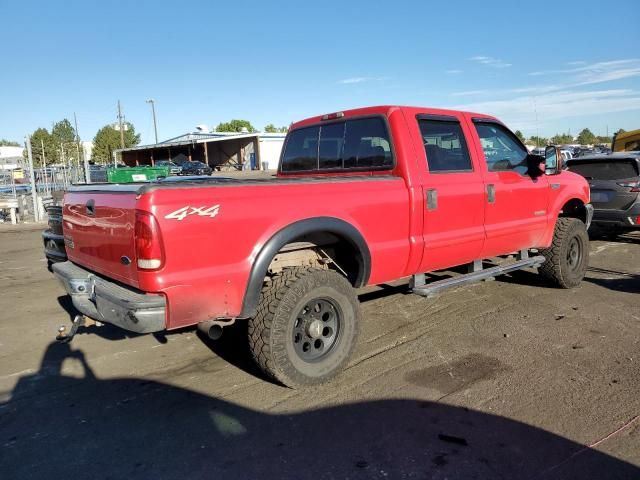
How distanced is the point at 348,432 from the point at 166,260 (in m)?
1.51

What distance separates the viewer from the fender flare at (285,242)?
3388 millimetres

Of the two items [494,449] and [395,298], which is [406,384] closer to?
[494,449]

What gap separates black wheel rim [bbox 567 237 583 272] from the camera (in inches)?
251

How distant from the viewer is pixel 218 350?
180 inches

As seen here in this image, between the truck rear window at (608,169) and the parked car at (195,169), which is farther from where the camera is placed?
the parked car at (195,169)

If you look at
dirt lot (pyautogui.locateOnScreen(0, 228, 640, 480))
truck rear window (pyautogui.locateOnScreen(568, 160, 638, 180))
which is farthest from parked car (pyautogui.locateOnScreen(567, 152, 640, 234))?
dirt lot (pyautogui.locateOnScreen(0, 228, 640, 480))

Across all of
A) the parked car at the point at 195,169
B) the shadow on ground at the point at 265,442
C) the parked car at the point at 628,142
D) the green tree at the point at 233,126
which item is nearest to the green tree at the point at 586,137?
the green tree at the point at 233,126

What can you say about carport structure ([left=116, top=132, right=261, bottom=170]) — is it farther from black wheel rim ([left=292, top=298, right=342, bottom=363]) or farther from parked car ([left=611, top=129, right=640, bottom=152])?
black wheel rim ([left=292, top=298, right=342, bottom=363])

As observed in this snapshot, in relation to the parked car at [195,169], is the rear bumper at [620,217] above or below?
below

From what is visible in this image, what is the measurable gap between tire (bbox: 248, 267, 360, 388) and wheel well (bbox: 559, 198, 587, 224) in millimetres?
3946

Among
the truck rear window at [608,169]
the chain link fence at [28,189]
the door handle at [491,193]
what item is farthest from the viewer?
the chain link fence at [28,189]

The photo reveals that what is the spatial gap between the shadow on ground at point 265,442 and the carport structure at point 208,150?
43.7 meters

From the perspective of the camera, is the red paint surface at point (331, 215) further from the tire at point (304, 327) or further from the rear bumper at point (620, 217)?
the rear bumper at point (620, 217)

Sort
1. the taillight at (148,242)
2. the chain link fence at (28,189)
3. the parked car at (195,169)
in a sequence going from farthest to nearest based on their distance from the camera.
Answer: the parked car at (195,169) < the chain link fence at (28,189) < the taillight at (148,242)
